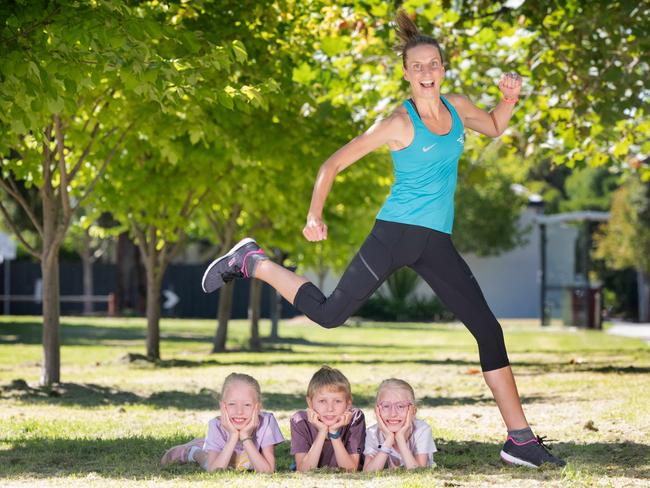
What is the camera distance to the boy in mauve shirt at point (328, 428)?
21.1 feet

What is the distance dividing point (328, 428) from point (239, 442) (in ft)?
1.68

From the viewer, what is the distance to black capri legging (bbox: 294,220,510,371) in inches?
244

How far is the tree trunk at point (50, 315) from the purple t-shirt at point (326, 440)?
723 cm

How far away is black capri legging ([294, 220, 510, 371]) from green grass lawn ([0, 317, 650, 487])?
849 millimetres

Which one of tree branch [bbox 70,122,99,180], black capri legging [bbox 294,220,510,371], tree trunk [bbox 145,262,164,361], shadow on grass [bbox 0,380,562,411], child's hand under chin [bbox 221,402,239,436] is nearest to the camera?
black capri legging [bbox 294,220,510,371]

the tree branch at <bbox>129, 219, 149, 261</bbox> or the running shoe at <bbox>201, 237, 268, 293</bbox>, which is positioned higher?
the tree branch at <bbox>129, 219, 149, 261</bbox>

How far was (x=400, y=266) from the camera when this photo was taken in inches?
242

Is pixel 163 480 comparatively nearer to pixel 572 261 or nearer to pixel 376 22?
pixel 376 22

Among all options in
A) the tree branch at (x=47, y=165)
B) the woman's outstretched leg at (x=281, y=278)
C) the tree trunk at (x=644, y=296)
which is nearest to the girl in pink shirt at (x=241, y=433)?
the woman's outstretched leg at (x=281, y=278)

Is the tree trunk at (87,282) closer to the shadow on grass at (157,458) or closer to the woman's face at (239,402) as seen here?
the shadow on grass at (157,458)

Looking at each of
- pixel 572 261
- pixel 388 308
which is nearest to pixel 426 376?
pixel 572 261

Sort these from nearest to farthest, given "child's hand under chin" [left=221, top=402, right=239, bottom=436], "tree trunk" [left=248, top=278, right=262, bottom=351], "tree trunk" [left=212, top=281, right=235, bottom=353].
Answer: "child's hand under chin" [left=221, top=402, right=239, bottom=436] → "tree trunk" [left=212, top=281, right=235, bottom=353] → "tree trunk" [left=248, top=278, right=262, bottom=351]

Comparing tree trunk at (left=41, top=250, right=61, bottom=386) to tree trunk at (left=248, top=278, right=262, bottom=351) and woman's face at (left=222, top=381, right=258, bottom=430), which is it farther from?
tree trunk at (left=248, top=278, right=262, bottom=351)

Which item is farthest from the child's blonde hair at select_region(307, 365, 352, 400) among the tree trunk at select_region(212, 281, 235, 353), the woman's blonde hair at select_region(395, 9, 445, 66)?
the tree trunk at select_region(212, 281, 235, 353)
